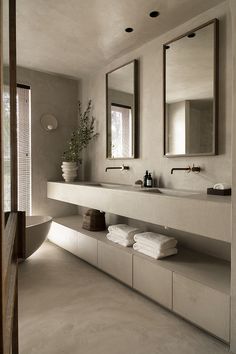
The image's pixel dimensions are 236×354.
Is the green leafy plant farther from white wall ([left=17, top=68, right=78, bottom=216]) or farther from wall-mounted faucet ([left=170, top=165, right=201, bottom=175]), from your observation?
wall-mounted faucet ([left=170, top=165, right=201, bottom=175])

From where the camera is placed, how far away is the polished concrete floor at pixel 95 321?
1.64 m

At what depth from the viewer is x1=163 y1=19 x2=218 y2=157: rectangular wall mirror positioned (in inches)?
86.6

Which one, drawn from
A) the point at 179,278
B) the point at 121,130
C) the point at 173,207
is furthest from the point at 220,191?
the point at 121,130

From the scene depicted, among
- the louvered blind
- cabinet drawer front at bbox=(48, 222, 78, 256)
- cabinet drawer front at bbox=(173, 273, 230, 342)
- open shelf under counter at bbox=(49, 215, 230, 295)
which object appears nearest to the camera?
cabinet drawer front at bbox=(173, 273, 230, 342)

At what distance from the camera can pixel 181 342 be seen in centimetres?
168

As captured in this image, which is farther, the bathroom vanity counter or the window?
the window

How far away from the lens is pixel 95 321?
6.26ft

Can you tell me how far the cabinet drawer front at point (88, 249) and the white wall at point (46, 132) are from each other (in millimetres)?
1124

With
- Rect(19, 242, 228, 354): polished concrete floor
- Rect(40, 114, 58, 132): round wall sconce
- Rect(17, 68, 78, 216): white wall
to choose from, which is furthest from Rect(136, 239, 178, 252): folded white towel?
Rect(40, 114, 58, 132): round wall sconce

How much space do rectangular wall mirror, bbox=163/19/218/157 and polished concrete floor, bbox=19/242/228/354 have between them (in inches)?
56.3

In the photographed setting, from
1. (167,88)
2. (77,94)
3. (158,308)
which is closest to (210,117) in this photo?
(167,88)

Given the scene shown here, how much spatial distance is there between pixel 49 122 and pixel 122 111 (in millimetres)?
1303

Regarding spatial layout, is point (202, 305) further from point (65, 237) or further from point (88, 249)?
point (65, 237)

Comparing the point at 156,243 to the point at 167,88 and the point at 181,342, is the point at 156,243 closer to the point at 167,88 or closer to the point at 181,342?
the point at 181,342
